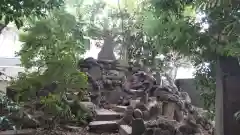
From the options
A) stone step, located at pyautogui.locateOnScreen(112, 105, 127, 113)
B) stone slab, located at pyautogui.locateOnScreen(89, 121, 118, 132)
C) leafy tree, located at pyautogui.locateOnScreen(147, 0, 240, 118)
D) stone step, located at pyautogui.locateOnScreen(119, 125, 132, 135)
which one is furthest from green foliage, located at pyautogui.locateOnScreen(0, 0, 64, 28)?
stone step, located at pyautogui.locateOnScreen(112, 105, 127, 113)

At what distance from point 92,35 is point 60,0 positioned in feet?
16.3

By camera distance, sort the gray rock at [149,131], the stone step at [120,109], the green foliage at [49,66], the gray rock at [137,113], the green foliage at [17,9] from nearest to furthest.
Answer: the green foliage at [17,9], the gray rock at [149,131], the green foliage at [49,66], the gray rock at [137,113], the stone step at [120,109]

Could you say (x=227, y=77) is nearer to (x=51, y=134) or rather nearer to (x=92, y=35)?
(x=51, y=134)

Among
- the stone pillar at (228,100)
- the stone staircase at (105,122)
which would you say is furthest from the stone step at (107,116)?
the stone pillar at (228,100)

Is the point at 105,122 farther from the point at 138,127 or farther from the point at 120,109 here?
the point at 138,127

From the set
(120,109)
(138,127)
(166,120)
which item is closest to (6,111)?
(138,127)

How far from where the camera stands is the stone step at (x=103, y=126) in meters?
4.23

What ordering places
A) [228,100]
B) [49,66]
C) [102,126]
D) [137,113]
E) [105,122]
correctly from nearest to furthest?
1. [228,100]
2. [49,66]
3. [137,113]
4. [102,126]
5. [105,122]

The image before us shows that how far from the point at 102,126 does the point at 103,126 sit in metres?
0.02

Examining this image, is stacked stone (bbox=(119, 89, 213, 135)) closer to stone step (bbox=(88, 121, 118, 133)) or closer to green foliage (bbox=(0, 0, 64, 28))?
stone step (bbox=(88, 121, 118, 133))

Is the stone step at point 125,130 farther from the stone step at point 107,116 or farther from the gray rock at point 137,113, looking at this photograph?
the stone step at point 107,116

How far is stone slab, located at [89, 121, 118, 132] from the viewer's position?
13.9ft

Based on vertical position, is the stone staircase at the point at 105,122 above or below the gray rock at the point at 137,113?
below

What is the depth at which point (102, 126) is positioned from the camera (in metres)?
4.30
